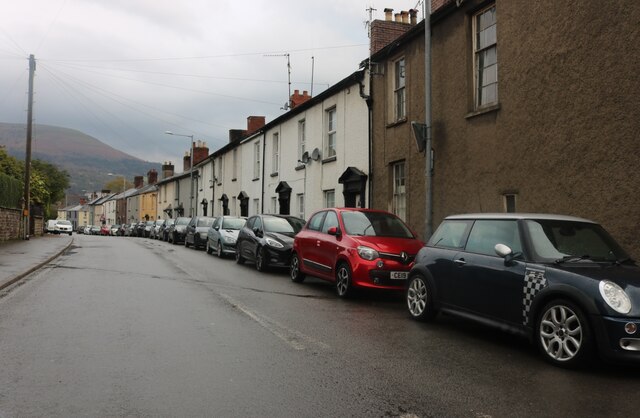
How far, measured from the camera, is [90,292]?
31.9 feet

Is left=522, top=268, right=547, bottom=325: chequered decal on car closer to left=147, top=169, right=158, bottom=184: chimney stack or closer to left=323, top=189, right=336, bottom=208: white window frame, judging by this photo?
left=323, top=189, right=336, bottom=208: white window frame

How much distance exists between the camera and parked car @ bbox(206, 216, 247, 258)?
63.3ft

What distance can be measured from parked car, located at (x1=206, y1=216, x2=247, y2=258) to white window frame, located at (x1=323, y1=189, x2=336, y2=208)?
10.6 ft

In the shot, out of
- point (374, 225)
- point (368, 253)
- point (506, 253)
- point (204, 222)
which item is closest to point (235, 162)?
point (204, 222)

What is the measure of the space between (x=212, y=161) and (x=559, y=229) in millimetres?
37131

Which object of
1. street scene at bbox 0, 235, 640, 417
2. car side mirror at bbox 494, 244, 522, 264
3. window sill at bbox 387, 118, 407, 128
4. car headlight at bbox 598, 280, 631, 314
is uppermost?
window sill at bbox 387, 118, 407, 128

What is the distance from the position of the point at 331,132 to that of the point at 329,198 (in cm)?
255

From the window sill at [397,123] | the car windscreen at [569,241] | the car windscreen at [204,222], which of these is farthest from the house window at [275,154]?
the car windscreen at [569,241]

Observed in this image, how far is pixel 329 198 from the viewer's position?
20750 mm

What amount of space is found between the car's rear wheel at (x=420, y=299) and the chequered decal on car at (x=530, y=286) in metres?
1.73

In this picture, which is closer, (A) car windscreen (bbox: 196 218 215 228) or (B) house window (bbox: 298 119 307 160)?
(B) house window (bbox: 298 119 307 160)

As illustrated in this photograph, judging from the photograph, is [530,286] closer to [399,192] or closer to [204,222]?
[399,192]

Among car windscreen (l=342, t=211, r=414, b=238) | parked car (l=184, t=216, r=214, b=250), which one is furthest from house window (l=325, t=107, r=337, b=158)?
car windscreen (l=342, t=211, r=414, b=238)

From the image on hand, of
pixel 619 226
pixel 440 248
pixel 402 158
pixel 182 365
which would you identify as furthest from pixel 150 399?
pixel 402 158
